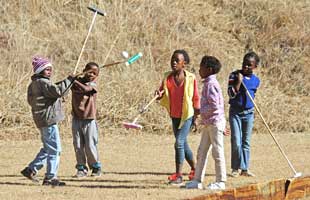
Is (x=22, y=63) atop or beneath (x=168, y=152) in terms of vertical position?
atop

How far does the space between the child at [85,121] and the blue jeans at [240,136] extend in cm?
194

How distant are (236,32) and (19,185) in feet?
44.1

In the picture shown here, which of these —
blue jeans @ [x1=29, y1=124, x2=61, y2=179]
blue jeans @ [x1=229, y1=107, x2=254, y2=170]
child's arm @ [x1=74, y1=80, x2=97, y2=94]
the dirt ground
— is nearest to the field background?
the dirt ground

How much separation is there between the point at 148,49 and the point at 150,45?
0.20 m

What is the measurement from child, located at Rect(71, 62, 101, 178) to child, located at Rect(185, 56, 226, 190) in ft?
5.53

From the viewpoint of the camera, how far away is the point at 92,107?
9930 mm

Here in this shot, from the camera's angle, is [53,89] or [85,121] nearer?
[53,89]

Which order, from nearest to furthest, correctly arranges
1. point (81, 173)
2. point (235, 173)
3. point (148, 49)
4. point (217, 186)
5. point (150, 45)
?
point (217, 186) < point (81, 173) < point (235, 173) < point (148, 49) < point (150, 45)

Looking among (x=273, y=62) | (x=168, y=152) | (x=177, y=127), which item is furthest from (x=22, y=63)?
(x=177, y=127)

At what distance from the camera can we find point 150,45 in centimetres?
1900

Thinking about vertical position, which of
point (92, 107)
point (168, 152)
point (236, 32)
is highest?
point (236, 32)

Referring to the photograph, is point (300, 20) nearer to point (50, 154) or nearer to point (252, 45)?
point (252, 45)

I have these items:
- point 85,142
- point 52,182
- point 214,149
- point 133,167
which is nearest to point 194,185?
point 214,149

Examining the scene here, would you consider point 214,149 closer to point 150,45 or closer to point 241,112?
point 241,112
